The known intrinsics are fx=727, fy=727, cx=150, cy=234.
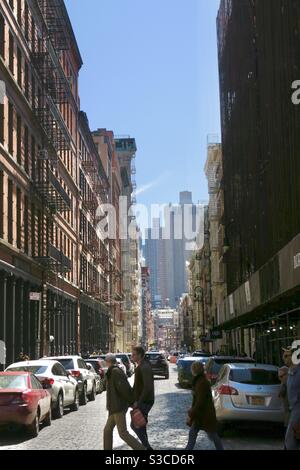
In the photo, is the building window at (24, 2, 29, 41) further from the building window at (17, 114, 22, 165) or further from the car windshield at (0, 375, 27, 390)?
the car windshield at (0, 375, 27, 390)

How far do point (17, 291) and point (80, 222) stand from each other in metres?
26.3

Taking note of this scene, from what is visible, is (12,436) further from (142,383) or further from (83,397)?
(83,397)

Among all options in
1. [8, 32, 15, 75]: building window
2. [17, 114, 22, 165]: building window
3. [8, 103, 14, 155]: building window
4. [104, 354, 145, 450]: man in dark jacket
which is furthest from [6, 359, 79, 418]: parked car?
[8, 32, 15, 75]: building window

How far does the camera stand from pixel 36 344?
38.9m

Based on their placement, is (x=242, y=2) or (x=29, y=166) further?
(x=29, y=166)

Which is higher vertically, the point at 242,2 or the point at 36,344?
the point at 242,2

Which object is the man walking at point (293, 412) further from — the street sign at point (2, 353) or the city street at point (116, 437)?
the street sign at point (2, 353)

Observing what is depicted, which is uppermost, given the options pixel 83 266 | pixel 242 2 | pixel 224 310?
pixel 242 2

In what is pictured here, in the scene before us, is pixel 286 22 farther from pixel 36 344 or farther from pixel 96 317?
pixel 96 317

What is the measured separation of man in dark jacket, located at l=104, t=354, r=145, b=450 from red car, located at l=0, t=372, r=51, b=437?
4.11 metres

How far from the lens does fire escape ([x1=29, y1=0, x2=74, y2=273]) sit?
1591 inches

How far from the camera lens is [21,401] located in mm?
15180

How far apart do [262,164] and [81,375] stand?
38.4 ft
